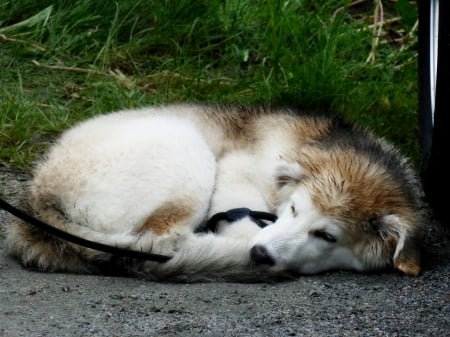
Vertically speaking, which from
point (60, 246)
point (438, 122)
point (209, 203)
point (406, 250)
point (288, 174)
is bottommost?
point (60, 246)

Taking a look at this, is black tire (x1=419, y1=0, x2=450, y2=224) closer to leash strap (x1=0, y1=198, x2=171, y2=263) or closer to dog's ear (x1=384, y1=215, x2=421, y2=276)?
dog's ear (x1=384, y1=215, x2=421, y2=276)

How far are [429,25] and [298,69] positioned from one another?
4.20ft

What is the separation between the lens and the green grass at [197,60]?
22.1 feet

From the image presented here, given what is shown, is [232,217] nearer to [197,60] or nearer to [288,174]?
[288,174]

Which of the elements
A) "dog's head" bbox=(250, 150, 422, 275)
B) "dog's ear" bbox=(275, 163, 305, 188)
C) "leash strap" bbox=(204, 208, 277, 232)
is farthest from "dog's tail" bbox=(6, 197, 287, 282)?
"dog's ear" bbox=(275, 163, 305, 188)

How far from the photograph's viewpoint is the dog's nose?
4492 millimetres

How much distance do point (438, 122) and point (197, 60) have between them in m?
3.22

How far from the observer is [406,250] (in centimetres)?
465

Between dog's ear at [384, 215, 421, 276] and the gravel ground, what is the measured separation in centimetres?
5

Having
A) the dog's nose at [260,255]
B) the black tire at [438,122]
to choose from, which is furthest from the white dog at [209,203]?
the black tire at [438,122]

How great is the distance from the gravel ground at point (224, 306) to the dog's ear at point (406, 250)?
5cm

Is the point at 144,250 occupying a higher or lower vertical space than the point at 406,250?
lower

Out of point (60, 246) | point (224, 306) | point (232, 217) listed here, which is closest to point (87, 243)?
point (60, 246)

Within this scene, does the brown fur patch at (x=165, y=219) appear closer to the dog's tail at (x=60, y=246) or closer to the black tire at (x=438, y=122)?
the dog's tail at (x=60, y=246)
